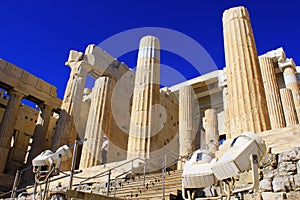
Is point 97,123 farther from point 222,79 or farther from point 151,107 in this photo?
point 222,79

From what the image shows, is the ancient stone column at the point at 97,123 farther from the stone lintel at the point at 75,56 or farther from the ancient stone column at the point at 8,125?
the ancient stone column at the point at 8,125

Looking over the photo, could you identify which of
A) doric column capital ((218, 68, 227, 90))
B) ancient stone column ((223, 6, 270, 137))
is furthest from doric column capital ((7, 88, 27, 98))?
ancient stone column ((223, 6, 270, 137))

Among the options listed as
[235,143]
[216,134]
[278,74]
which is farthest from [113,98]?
[235,143]

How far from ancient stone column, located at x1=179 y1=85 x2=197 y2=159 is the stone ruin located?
0.07 m

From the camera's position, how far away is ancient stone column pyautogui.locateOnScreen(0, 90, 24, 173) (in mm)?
18973

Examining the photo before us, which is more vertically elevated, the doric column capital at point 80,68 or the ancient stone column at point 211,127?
the doric column capital at point 80,68

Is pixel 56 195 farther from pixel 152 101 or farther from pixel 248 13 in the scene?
pixel 248 13

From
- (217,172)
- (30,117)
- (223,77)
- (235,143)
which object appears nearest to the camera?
(217,172)

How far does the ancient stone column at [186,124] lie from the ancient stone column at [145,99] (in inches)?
201

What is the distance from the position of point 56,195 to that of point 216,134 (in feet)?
55.2

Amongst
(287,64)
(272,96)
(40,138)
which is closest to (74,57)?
(40,138)

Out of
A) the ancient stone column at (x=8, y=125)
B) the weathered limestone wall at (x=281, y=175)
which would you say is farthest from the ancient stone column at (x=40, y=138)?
the weathered limestone wall at (x=281, y=175)

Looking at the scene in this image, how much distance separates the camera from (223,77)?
23547 mm

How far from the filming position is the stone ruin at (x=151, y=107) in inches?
383
